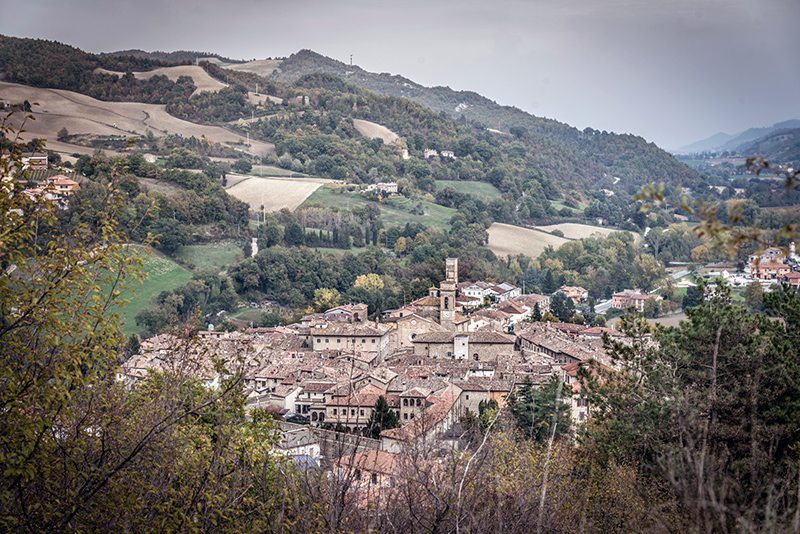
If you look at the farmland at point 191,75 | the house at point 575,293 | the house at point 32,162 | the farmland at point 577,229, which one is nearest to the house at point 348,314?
the house at point 575,293

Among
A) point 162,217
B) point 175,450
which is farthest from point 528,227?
point 175,450

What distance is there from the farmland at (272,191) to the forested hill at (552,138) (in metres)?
43.6

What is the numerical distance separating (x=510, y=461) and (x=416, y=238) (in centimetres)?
4372

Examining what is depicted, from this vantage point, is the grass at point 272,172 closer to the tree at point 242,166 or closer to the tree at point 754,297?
the tree at point 242,166

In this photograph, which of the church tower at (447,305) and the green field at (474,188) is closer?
the church tower at (447,305)

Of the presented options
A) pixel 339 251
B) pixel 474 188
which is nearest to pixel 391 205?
pixel 339 251

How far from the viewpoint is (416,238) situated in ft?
177

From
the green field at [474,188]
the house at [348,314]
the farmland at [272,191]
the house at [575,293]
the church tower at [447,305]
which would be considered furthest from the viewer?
the green field at [474,188]

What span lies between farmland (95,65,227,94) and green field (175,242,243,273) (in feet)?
133

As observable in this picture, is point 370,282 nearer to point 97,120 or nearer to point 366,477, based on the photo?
point 366,477

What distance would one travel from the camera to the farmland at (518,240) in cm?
6131

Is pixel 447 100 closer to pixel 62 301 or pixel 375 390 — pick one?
pixel 375 390

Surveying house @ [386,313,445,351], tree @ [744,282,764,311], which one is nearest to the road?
tree @ [744,282,764,311]

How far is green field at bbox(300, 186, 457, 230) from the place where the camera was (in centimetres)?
5947
